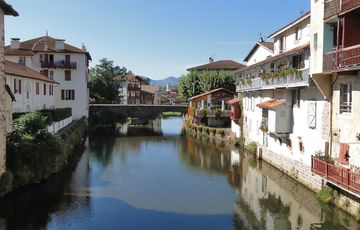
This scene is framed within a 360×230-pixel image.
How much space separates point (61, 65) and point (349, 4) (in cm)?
5240

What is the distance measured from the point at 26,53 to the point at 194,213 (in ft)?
162

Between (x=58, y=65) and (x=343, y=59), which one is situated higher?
(x=58, y=65)

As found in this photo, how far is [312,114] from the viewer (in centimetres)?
2584

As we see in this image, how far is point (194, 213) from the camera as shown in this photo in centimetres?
2188

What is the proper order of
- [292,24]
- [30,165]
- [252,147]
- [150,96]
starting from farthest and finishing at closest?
1. [150,96]
2. [252,147]
3. [292,24]
4. [30,165]

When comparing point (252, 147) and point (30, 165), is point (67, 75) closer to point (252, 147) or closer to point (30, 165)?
point (252, 147)

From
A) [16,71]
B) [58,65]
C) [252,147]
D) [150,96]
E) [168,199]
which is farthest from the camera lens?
[150,96]

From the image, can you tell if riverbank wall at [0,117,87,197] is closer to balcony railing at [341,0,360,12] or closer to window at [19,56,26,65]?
balcony railing at [341,0,360,12]

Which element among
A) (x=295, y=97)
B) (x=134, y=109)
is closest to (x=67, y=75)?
(x=134, y=109)

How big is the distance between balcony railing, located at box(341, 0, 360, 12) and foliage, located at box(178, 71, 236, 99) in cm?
5358

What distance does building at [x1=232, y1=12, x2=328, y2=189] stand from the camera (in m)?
25.7

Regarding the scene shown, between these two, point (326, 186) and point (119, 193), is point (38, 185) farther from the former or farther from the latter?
point (326, 186)

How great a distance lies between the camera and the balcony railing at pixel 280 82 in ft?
86.5

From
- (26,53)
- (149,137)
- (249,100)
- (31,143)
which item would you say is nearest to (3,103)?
(31,143)
